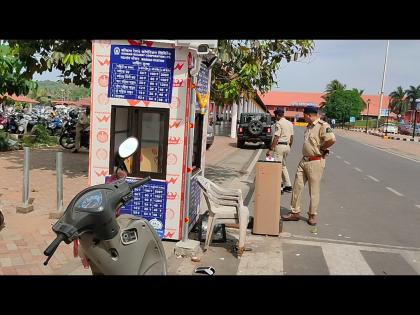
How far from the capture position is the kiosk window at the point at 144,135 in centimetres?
536

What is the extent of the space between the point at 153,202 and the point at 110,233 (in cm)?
321

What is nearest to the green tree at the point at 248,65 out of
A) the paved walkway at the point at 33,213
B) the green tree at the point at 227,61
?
the green tree at the point at 227,61

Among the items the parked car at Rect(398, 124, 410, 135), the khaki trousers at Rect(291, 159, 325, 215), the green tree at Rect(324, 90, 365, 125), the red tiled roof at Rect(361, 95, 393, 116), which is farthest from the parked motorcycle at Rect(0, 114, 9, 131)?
the red tiled roof at Rect(361, 95, 393, 116)

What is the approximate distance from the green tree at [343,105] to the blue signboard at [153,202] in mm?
83270

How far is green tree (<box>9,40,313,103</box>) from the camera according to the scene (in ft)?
24.1

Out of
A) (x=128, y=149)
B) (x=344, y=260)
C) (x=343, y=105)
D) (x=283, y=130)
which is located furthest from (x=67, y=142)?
(x=343, y=105)

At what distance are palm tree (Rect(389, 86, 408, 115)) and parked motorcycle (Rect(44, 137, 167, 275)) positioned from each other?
372ft

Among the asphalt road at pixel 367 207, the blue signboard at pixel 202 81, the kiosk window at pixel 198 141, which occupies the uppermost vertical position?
the blue signboard at pixel 202 81

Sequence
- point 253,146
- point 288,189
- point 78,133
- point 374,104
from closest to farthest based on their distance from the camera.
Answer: point 288,189
point 78,133
point 253,146
point 374,104

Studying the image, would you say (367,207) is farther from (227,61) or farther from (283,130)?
(227,61)

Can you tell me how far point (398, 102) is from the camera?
106000 mm

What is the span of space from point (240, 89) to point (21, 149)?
8.97m

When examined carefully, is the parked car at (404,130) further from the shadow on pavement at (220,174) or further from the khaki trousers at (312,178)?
the khaki trousers at (312,178)
